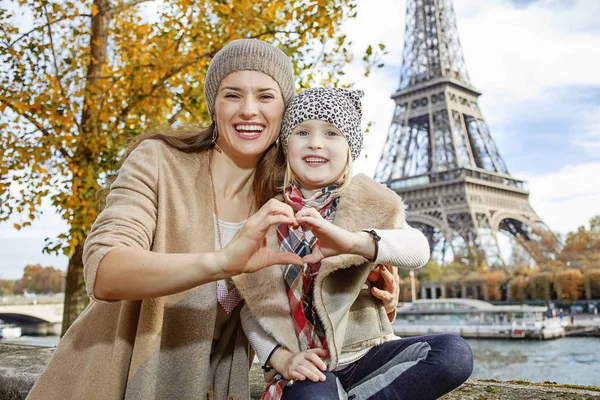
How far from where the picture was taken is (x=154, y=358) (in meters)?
1.67

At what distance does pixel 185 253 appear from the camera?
1.55 metres

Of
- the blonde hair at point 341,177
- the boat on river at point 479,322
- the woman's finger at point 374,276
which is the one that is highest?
the blonde hair at point 341,177

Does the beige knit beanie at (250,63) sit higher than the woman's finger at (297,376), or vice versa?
the beige knit beanie at (250,63)

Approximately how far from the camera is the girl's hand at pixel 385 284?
72.8 inches

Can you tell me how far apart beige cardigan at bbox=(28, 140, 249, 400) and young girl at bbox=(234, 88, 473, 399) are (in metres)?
0.19

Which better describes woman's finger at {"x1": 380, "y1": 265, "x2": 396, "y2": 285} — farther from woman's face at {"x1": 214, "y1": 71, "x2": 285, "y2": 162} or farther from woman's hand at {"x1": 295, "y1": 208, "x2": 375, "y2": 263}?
woman's face at {"x1": 214, "y1": 71, "x2": 285, "y2": 162}

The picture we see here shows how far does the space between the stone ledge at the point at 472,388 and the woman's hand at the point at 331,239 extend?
3.66 ft

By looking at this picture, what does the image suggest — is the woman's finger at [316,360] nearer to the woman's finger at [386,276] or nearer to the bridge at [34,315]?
the woman's finger at [386,276]

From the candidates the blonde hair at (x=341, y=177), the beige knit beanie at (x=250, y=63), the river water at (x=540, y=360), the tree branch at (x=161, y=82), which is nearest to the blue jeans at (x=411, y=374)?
the blonde hair at (x=341, y=177)

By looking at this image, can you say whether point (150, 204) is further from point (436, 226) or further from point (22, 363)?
point (436, 226)

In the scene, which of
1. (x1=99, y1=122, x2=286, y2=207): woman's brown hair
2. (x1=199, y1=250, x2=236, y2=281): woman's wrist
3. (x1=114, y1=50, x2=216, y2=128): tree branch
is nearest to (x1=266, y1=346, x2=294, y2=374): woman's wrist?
(x1=199, y1=250, x2=236, y2=281): woman's wrist

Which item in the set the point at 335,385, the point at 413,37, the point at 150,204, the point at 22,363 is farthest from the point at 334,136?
the point at 413,37

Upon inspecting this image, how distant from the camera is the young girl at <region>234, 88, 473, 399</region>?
162cm

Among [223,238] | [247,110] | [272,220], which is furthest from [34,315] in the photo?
[272,220]
